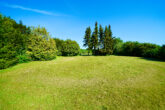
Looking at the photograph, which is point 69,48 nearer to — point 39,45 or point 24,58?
point 39,45

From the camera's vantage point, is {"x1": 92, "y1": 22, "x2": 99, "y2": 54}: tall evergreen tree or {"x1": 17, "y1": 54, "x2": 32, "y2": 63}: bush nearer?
{"x1": 17, "y1": 54, "x2": 32, "y2": 63}: bush

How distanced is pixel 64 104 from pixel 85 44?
31005mm

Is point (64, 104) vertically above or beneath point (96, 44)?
beneath

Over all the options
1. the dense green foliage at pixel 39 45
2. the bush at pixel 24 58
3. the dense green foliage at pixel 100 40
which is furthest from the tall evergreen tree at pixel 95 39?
the bush at pixel 24 58

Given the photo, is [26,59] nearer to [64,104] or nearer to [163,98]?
[64,104]

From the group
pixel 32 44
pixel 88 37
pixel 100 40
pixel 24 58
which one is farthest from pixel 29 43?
pixel 100 40

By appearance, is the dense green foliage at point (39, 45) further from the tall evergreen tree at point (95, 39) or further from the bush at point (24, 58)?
the tall evergreen tree at point (95, 39)

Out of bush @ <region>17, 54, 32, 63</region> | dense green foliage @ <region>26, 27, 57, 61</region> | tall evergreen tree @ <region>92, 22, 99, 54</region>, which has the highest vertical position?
tall evergreen tree @ <region>92, 22, 99, 54</region>

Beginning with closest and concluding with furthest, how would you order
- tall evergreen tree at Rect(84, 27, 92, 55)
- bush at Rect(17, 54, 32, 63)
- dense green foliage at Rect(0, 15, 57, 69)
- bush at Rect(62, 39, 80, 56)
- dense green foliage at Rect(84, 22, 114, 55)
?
dense green foliage at Rect(0, 15, 57, 69) < bush at Rect(17, 54, 32, 63) < bush at Rect(62, 39, 80, 56) < dense green foliage at Rect(84, 22, 114, 55) < tall evergreen tree at Rect(84, 27, 92, 55)

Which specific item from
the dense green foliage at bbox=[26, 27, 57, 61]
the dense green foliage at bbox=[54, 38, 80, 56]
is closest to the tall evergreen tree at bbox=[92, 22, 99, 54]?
the dense green foliage at bbox=[54, 38, 80, 56]

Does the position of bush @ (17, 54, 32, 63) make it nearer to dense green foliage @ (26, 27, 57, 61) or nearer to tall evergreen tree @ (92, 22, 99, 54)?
dense green foliage @ (26, 27, 57, 61)

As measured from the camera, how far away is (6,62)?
10.1 m

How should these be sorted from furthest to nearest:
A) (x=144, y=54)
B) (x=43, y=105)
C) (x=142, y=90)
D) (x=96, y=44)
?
1. (x=96, y=44)
2. (x=144, y=54)
3. (x=142, y=90)
4. (x=43, y=105)

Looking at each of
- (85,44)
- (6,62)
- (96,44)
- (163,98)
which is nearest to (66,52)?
(85,44)
